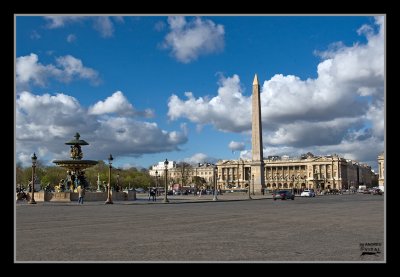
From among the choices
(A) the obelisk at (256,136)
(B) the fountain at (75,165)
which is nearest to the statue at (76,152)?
(B) the fountain at (75,165)

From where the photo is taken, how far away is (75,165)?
5534cm

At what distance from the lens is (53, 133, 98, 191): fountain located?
55125 millimetres

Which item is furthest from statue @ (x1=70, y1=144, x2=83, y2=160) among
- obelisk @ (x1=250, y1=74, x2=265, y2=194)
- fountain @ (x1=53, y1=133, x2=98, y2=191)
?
obelisk @ (x1=250, y1=74, x2=265, y2=194)

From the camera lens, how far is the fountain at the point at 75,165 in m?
55.1

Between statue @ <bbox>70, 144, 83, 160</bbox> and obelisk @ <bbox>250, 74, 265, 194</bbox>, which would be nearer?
statue @ <bbox>70, 144, 83, 160</bbox>

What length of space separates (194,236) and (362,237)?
176 inches

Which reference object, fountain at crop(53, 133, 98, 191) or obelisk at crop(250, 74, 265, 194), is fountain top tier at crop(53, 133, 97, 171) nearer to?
fountain at crop(53, 133, 98, 191)

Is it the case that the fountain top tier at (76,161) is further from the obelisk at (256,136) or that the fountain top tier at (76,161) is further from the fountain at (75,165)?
the obelisk at (256,136)

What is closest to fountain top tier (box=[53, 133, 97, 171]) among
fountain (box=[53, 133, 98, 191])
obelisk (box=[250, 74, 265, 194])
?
fountain (box=[53, 133, 98, 191])

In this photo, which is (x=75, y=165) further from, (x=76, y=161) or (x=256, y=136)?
(x=256, y=136)

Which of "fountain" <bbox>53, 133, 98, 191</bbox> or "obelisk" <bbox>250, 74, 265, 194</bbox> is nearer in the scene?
"fountain" <bbox>53, 133, 98, 191</bbox>

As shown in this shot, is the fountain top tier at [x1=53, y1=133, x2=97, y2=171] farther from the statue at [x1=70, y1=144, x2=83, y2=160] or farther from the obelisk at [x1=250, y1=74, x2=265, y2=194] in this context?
the obelisk at [x1=250, y1=74, x2=265, y2=194]
